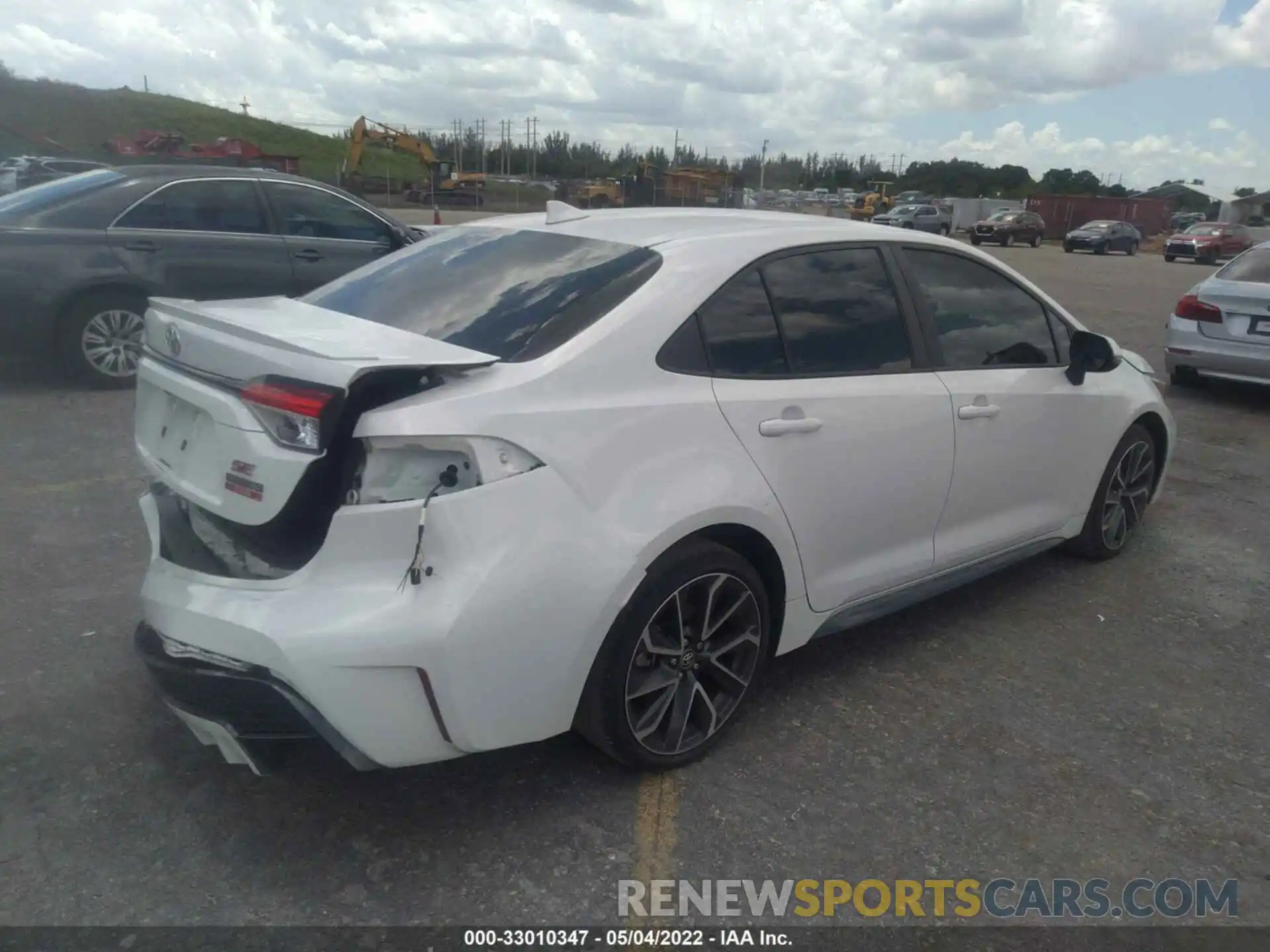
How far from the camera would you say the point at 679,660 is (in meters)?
2.96

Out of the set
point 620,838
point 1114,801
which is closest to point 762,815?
point 620,838

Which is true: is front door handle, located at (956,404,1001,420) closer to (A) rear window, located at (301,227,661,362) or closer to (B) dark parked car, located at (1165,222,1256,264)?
(A) rear window, located at (301,227,661,362)

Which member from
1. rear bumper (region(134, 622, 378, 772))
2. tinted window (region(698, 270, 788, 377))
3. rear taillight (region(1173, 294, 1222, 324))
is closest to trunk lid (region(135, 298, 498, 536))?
rear bumper (region(134, 622, 378, 772))

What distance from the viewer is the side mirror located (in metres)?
4.25

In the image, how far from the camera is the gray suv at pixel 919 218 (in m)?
39.1

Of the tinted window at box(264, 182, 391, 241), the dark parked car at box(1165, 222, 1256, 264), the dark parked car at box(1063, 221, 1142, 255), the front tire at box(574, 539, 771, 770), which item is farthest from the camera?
the dark parked car at box(1063, 221, 1142, 255)

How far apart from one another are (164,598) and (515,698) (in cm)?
99

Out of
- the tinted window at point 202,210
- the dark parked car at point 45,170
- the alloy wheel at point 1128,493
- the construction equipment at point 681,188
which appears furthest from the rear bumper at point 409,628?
the construction equipment at point 681,188

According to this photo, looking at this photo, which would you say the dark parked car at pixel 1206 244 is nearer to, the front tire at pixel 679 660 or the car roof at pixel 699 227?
the car roof at pixel 699 227

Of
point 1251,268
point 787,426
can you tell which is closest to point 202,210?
point 787,426

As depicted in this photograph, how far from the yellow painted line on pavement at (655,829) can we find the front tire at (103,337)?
5597mm

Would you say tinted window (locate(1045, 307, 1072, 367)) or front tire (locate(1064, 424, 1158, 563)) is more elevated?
tinted window (locate(1045, 307, 1072, 367))

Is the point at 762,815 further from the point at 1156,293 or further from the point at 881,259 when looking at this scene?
the point at 1156,293

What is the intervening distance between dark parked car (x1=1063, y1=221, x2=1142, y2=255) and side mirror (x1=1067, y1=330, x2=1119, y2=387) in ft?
125
